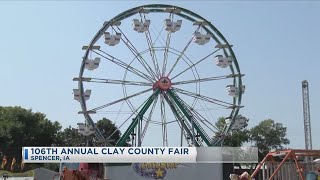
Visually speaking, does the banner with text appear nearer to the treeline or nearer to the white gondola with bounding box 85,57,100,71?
the white gondola with bounding box 85,57,100,71

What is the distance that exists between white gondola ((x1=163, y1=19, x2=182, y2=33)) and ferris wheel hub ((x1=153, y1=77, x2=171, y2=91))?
3933 mm

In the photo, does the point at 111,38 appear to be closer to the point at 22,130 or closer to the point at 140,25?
the point at 140,25

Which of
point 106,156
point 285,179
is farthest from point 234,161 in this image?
point 285,179

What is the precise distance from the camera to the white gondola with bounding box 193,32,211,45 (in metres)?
43.0

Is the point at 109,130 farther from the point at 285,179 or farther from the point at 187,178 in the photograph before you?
the point at 285,179

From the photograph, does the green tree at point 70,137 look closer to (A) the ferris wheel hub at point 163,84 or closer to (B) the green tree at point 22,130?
(B) the green tree at point 22,130

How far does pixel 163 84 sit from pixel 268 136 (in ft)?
231

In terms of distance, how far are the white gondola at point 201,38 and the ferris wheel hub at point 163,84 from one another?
3928mm

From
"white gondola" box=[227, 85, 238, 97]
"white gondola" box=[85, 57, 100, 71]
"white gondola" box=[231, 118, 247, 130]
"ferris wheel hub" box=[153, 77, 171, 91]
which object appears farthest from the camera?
"white gondola" box=[231, 118, 247, 130]

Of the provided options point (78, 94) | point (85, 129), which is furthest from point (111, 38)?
point (85, 129)

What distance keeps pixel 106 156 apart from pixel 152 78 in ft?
51.2

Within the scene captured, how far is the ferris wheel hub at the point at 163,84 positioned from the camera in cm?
4246

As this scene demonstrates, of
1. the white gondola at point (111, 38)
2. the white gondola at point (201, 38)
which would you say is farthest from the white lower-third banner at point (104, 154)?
the white gondola at point (201, 38)

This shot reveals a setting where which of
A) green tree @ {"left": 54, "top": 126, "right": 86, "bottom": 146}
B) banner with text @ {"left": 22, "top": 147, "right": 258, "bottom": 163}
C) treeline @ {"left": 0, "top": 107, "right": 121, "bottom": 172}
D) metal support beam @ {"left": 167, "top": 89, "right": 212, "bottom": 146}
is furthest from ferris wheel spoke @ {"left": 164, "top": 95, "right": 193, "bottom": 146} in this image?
green tree @ {"left": 54, "top": 126, "right": 86, "bottom": 146}
